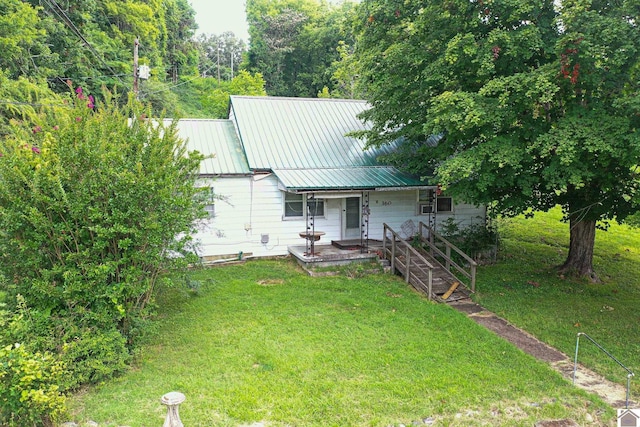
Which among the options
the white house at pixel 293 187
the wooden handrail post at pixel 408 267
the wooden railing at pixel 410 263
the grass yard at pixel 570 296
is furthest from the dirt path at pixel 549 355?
the white house at pixel 293 187

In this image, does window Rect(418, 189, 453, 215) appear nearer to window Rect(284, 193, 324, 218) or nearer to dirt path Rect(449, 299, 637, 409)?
window Rect(284, 193, 324, 218)

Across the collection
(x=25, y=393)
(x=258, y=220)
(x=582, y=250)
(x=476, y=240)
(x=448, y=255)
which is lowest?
(x=25, y=393)

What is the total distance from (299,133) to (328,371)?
34.0ft

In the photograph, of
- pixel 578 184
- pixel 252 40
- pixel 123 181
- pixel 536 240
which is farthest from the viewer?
pixel 252 40

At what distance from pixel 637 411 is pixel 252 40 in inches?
1933

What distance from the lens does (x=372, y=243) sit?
1431 centimetres

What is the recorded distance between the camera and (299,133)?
15.8 m

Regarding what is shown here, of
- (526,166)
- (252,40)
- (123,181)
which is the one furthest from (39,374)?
(252,40)

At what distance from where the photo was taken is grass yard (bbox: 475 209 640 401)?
8383 mm

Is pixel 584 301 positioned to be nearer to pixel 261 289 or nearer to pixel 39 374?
pixel 261 289

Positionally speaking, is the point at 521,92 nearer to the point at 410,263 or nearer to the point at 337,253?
the point at 410,263

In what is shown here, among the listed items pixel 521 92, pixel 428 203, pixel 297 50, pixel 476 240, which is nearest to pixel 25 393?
pixel 521 92

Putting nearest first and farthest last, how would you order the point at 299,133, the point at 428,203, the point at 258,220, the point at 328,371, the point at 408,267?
the point at 328,371 < the point at 408,267 < the point at 258,220 < the point at 428,203 < the point at 299,133

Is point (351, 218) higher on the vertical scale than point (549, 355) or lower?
higher
